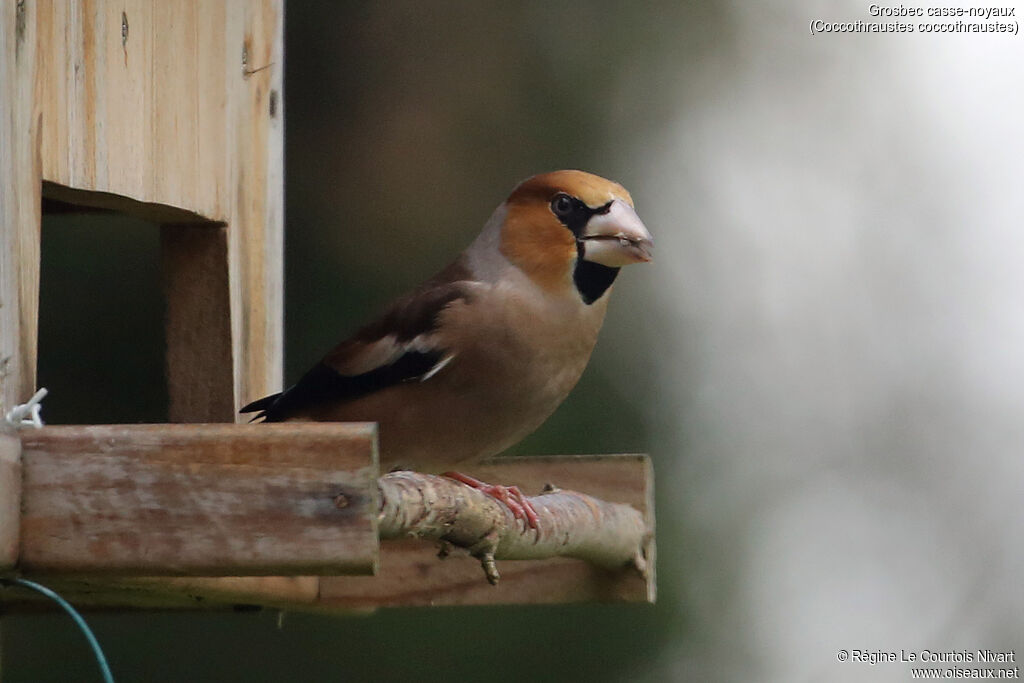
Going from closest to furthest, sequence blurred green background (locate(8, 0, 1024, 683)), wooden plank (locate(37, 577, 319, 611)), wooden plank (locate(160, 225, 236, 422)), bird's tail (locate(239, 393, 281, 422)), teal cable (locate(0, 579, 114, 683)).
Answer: teal cable (locate(0, 579, 114, 683)) → wooden plank (locate(37, 577, 319, 611)) → bird's tail (locate(239, 393, 281, 422)) → wooden plank (locate(160, 225, 236, 422)) → blurred green background (locate(8, 0, 1024, 683))

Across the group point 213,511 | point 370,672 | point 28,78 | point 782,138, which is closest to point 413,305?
point 28,78

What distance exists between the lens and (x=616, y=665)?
5.84m

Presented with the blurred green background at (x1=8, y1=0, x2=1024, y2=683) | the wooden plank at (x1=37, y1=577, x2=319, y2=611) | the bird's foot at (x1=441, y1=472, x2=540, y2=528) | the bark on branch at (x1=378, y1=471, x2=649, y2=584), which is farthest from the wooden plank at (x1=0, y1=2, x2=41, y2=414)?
the blurred green background at (x1=8, y1=0, x2=1024, y2=683)

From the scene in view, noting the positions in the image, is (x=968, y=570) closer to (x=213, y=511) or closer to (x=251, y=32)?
(x=251, y=32)

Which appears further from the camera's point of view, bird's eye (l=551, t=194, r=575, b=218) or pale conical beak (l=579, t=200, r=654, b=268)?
bird's eye (l=551, t=194, r=575, b=218)

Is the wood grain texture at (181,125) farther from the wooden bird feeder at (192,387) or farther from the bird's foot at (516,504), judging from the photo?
the bird's foot at (516,504)

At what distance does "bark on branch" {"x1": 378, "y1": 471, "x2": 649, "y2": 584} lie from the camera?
229cm

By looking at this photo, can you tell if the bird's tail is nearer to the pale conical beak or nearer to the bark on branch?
the bark on branch

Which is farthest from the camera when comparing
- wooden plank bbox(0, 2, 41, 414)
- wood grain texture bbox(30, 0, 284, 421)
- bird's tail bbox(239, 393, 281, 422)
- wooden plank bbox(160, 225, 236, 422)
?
wooden plank bbox(160, 225, 236, 422)

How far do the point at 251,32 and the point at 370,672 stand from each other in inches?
105

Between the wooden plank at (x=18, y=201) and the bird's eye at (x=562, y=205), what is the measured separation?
133cm

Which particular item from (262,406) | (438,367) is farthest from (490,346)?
(262,406)

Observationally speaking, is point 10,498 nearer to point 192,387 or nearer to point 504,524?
point 504,524

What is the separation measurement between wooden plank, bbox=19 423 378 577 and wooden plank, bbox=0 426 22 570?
13 mm
